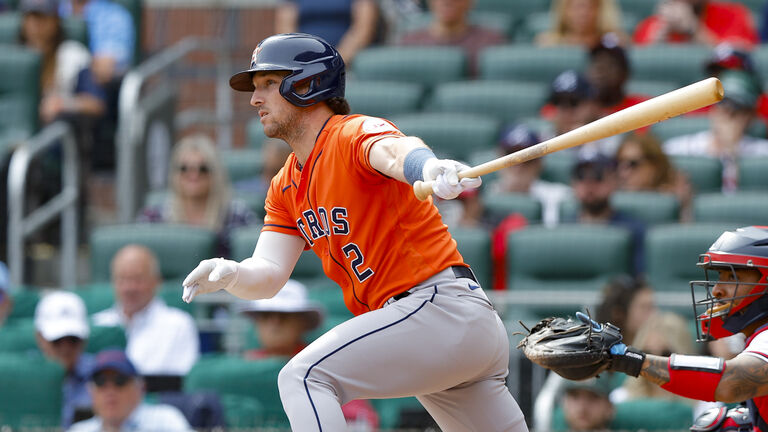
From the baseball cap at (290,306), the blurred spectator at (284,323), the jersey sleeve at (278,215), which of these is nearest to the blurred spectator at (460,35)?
the baseball cap at (290,306)

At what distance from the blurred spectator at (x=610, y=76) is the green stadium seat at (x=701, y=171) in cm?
54

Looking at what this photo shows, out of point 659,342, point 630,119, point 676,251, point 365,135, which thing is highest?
point 630,119

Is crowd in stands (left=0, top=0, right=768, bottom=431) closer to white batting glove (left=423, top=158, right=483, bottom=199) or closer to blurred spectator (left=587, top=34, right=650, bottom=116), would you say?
blurred spectator (left=587, top=34, right=650, bottom=116)

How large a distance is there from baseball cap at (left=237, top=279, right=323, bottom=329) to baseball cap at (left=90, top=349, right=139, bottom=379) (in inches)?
29.4

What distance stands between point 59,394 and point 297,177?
299cm

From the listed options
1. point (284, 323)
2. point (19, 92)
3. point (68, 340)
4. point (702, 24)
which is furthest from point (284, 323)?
point (702, 24)

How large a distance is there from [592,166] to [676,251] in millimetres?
717

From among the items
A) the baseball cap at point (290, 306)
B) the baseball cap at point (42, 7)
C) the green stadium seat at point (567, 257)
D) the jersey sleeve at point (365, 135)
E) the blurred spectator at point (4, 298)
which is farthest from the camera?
the baseball cap at point (42, 7)

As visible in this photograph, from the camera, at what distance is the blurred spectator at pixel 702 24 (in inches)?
360

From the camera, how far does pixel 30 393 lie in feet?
21.2

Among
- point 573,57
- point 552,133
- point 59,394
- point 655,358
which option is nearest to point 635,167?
point 552,133

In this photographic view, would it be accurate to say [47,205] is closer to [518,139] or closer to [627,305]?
[518,139]

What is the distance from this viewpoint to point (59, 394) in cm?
645

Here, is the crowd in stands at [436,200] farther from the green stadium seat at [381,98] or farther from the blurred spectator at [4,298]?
the green stadium seat at [381,98]
